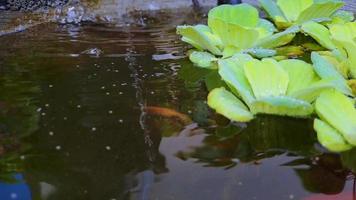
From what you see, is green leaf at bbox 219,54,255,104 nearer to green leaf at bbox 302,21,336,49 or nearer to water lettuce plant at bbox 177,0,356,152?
water lettuce plant at bbox 177,0,356,152

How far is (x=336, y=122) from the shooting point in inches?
27.2

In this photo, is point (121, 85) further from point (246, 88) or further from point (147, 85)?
point (246, 88)

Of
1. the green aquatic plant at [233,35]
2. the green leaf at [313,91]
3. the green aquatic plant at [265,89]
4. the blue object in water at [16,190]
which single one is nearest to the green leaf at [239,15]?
the green aquatic plant at [233,35]

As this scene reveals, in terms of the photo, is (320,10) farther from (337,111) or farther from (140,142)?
(140,142)

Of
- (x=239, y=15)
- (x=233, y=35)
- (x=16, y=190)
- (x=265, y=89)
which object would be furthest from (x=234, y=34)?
(x=16, y=190)

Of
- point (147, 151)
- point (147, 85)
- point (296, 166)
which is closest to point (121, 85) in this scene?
Answer: point (147, 85)

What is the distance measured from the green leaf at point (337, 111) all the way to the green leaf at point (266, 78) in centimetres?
8

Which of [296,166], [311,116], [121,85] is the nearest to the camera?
[296,166]

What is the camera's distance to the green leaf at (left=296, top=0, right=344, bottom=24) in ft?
3.72

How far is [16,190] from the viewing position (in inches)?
23.4

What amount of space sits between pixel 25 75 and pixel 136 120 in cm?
31

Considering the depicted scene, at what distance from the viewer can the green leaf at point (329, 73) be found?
797 mm

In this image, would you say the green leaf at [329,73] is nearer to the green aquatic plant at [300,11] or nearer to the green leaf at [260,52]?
the green leaf at [260,52]

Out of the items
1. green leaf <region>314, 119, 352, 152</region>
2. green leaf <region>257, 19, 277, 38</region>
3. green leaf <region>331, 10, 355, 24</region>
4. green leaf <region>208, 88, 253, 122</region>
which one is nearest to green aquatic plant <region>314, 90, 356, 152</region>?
green leaf <region>314, 119, 352, 152</region>
